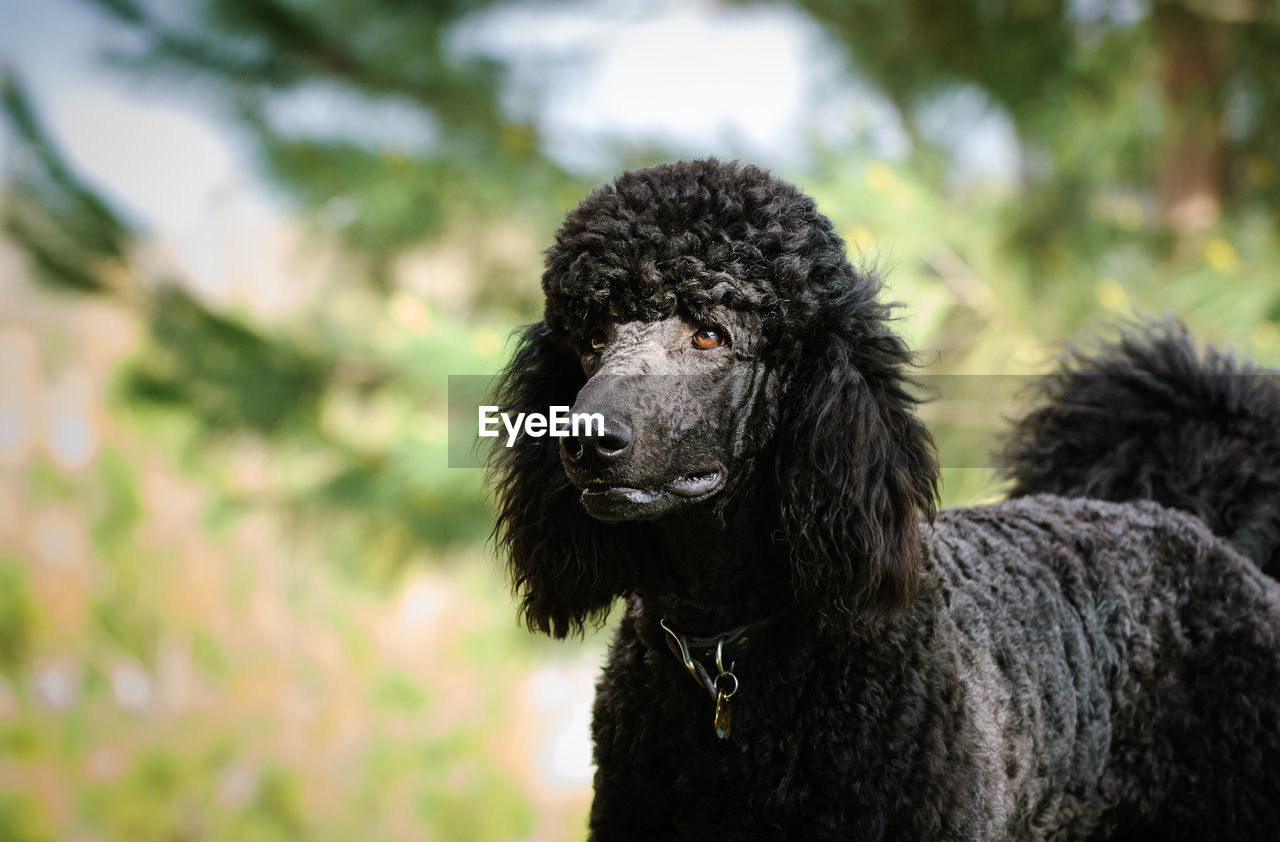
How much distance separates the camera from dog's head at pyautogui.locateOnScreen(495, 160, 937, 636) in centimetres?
136

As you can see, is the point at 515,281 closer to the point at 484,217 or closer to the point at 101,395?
the point at 484,217

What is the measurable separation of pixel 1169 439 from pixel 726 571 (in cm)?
116

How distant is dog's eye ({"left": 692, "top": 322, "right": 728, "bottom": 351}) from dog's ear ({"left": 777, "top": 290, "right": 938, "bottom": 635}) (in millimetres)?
133

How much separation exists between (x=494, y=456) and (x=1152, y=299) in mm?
4107

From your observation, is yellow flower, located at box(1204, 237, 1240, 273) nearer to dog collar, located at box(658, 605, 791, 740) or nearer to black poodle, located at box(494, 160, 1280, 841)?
black poodle, located at box(494, 160, 1280, 841)

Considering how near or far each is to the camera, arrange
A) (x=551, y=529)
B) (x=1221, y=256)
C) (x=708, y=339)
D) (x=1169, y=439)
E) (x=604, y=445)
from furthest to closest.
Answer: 1. (x=1221, y=256)
2. (x=1169, y=439)
3. (x=551, y=529)
4. (x=708, y=339)
5. (x=604, y=445)

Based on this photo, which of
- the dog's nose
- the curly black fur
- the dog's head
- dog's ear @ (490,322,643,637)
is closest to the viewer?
the dog's nose

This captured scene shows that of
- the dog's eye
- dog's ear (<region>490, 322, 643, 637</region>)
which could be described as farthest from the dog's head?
dog's ear (<region>490, 322, 643, 637</region>)

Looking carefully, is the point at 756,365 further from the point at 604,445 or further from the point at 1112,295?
the point at 1112,295

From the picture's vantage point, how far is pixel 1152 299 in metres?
4.93

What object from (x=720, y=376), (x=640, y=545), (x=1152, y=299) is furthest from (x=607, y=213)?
(x=1152, y=299)

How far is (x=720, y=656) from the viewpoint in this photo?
144 cm

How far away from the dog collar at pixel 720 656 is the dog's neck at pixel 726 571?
0.07 ft

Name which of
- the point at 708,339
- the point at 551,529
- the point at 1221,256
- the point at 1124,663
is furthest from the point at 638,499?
the point at 1221,256
